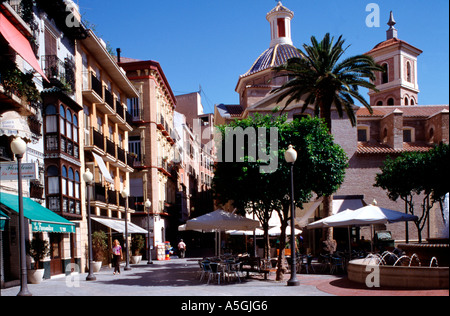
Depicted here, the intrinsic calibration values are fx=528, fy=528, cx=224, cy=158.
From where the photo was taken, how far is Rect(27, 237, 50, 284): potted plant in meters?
20.4

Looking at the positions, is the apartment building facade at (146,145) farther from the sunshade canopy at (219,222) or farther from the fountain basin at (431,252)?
the fountain basin at (431,252)

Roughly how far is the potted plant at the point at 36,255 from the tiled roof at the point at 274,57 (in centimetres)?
4171

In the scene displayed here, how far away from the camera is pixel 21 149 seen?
14.9m

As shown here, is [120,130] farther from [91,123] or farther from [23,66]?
[23,66]

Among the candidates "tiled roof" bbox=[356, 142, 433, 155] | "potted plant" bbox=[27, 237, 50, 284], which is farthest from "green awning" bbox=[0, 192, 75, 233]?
"tiled roof" bbox=[356, 142, 433, 155]

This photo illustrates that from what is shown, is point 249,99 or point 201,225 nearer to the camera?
point 201,225

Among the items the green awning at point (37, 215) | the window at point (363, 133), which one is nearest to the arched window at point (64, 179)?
the green awning at point (37, 215)

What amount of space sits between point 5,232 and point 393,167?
26862 mm

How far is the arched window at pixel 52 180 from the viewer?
946 inches

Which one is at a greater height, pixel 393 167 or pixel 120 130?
pixel 120 130

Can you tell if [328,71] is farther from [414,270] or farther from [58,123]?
[414,270]
